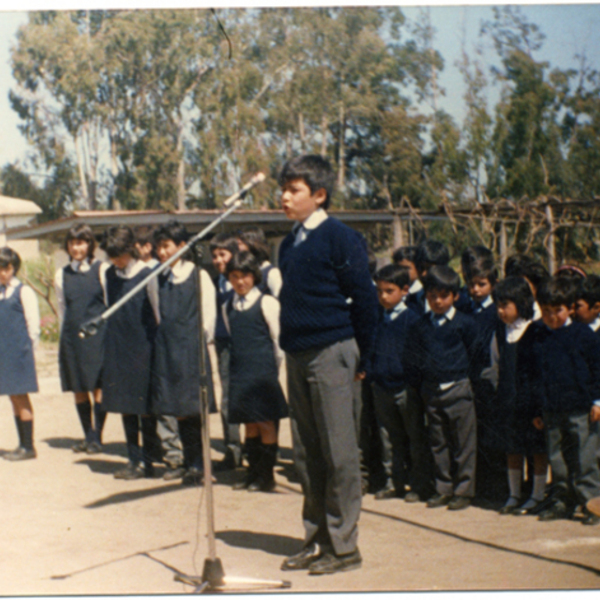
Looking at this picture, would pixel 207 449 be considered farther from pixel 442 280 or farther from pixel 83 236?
pixel 83 236

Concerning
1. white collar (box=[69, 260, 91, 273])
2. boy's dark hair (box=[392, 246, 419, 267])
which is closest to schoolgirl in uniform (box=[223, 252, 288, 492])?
boy's dark hair (box=[392, 246, 419, 267])

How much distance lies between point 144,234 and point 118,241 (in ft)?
0.44

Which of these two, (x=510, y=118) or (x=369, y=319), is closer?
(x=369, y=319)

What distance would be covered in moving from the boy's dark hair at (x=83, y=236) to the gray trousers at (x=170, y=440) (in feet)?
3.18

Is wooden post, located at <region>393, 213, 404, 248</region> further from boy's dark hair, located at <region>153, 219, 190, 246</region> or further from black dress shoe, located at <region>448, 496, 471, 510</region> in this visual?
black dress shoe, located at <region>448, 496, 471, 510</region>

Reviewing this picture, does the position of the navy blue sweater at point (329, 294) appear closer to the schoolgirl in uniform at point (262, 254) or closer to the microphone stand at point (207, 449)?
the microphone stand at point (207, 449)

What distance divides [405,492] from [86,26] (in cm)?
262

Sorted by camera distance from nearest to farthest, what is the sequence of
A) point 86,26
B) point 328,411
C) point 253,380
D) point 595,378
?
point 328,411 < point 595,378 < point 86,26 < point 253,380

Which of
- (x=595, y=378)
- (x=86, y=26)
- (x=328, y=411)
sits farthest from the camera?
(x=86, y=26)

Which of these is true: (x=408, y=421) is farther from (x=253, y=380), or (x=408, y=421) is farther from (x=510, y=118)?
(x=510, y=118)

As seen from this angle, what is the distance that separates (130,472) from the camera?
4180 millimetres

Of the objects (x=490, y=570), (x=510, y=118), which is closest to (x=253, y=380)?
(x=490, y=570)

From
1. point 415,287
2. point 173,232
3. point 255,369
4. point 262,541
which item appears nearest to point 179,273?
point 173,232

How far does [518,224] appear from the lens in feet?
12.8
